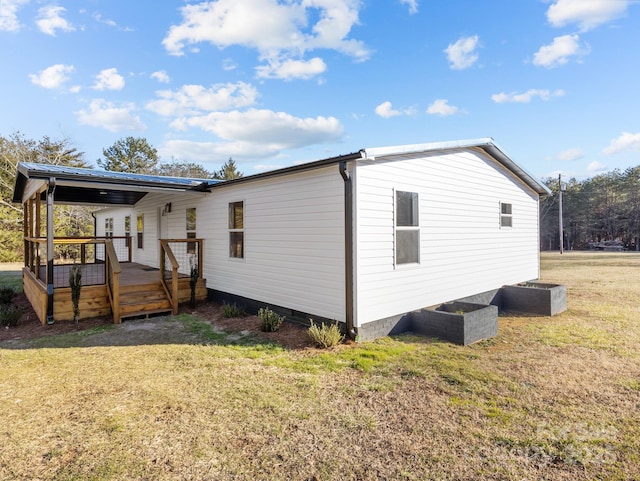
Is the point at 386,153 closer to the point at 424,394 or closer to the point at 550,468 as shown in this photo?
the point at 424,394

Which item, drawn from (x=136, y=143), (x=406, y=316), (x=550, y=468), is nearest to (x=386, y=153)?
(x=406, y=316)

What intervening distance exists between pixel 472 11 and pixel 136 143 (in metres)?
33.0

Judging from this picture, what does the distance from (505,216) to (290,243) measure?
20.8 ft

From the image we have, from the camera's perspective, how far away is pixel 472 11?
966cm

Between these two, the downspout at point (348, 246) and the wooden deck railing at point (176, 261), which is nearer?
the downspout at point (348, 246)

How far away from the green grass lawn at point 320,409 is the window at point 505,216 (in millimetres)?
4113

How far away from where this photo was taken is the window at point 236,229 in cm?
794

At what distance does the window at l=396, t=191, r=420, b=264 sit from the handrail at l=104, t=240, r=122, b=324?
550 cm

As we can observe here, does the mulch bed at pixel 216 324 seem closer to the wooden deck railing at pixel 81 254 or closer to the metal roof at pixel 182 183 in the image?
the wooden deck railing at pixel 81 254

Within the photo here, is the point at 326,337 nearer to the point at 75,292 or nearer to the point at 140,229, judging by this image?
the point at 75,292

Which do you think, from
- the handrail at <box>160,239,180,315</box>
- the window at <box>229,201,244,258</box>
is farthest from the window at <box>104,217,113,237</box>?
the window at <box>229,201,244,258</box>

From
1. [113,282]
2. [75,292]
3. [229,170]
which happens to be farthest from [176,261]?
[229,170]

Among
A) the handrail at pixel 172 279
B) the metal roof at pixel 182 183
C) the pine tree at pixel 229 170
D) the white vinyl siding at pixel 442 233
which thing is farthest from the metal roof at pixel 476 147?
the pine tree at pixel 229 170

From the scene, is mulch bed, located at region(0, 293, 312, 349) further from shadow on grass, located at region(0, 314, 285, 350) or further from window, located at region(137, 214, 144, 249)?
window, located at region(137, 214, 144, 249)
